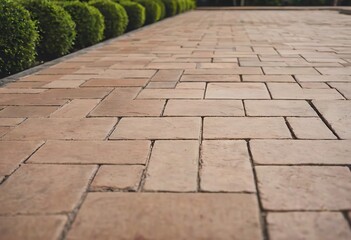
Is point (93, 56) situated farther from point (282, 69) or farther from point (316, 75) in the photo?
point (316, 75)

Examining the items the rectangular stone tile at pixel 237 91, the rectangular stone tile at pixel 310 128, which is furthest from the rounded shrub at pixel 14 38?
the rectangular stone tile at pixel 310 128

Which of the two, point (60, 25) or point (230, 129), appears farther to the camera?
point (60, 25)

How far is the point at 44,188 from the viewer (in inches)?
64.2

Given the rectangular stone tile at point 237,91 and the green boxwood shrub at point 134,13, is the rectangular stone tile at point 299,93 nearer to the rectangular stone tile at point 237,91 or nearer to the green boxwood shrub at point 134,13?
the rectangular stone tile at point 237,91

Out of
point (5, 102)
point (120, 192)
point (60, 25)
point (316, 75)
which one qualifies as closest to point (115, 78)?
point (5, 102)

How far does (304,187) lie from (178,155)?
26.8 inches

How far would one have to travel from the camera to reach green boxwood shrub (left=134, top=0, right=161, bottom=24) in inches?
441

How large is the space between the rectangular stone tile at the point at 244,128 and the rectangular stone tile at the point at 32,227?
1.08m

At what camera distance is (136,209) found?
4.75 feet

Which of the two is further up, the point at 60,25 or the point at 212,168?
the point at 60,25

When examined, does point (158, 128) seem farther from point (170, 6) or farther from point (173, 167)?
point (170, 6)

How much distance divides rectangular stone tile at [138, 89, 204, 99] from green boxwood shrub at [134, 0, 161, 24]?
28.2 ft

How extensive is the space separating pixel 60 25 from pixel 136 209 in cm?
433

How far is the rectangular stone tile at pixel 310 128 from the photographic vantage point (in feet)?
7.12
